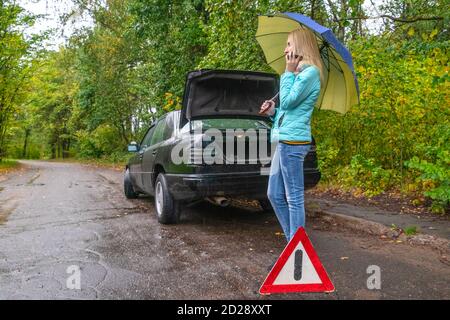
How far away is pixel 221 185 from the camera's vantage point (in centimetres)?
497

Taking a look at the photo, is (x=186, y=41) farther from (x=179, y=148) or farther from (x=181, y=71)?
(x=179, y=148)

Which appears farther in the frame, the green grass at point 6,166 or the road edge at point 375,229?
the green grass at point 6,166

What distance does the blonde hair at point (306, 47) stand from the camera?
11.2ft

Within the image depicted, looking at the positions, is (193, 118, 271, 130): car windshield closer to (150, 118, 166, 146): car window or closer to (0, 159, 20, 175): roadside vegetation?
(150, 118, 166, 146): car window

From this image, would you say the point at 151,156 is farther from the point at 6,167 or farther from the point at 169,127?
the point at 6,167

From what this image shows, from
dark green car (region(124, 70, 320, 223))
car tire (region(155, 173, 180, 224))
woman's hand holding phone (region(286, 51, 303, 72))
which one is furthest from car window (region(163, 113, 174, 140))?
woman's hand holding phone (region(286, 51, 303, 72))

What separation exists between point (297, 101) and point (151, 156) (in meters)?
3.73

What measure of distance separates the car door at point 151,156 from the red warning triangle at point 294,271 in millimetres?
3619

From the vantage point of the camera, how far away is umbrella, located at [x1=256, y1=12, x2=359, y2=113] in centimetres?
360

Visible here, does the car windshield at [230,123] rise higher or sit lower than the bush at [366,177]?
higher

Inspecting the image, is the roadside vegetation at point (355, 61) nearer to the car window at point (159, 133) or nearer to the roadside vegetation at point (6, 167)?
the car window at point (159, 133)

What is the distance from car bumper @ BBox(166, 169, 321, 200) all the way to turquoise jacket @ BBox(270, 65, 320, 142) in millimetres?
1556

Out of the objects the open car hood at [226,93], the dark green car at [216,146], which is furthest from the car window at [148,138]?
the open car hood at [226,93]
